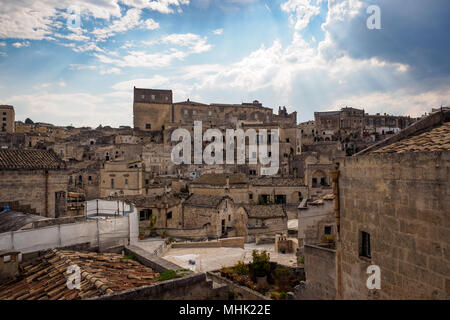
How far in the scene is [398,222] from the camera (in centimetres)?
577

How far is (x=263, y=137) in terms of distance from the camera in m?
51.3

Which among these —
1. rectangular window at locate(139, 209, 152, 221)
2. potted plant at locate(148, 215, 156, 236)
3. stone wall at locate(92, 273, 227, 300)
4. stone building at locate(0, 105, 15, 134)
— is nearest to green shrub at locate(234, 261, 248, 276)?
stone wall at locate(92, 273, 227, 300)

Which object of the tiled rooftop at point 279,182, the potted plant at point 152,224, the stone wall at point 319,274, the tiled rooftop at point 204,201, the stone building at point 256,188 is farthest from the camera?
the tiled rooftop at point 279,182

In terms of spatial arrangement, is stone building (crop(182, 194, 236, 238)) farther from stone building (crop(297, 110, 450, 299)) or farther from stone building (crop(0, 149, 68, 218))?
stone building (crop(297, 110, 450, 299))

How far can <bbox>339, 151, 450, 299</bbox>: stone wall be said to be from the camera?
16.2 ft

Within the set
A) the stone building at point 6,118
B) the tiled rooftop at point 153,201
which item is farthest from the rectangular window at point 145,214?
the stone building at point 6,118

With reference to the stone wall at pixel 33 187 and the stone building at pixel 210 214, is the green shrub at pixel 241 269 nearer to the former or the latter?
the stone wall at pixel 33 187

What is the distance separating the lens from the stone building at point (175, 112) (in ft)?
211

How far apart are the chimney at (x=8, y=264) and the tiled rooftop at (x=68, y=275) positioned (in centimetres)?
16

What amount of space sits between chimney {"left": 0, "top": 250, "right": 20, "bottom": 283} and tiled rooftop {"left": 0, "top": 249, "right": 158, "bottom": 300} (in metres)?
0.16

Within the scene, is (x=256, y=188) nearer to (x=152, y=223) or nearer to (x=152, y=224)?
(x=152, y=223)
